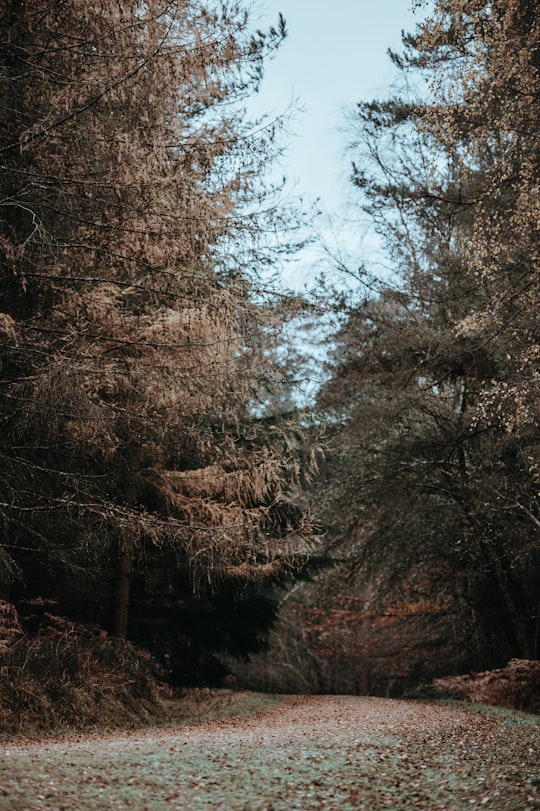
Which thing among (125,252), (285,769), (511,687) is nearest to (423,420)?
(511,687)

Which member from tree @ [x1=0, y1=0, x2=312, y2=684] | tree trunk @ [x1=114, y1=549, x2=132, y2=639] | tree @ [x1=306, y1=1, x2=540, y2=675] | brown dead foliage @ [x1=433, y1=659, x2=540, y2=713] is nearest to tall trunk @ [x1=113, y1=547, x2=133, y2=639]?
tree trunk @ [x1=114, y1=549, x2=132, y2=639]

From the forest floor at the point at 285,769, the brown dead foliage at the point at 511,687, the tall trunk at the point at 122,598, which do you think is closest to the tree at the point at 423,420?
the brown dead foliage at the point at 511,687

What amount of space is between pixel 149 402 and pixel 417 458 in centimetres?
792

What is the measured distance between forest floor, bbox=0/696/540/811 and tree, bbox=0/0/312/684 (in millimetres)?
2268

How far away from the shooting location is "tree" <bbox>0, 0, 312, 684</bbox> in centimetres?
816

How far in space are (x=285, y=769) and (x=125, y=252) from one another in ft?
18.7

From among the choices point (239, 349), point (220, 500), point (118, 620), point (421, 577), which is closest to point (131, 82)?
point (239, 349)

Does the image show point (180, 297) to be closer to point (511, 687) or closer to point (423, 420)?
point (423, 420)

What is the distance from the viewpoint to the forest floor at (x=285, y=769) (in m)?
4.84

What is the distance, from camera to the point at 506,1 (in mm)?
7789

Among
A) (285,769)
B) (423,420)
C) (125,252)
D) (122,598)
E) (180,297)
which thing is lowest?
(285,769)

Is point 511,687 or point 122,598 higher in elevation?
point 122,598

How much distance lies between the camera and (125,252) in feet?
29.3

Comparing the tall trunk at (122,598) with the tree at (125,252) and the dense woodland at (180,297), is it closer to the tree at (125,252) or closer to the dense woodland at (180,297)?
the dense woodland at (180,297)
